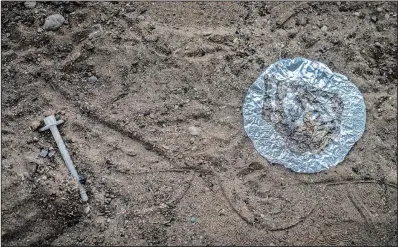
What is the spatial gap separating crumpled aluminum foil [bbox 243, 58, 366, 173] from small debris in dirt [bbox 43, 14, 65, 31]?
1.11 metres

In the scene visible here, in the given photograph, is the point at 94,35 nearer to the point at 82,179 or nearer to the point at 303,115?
the point at 82,179

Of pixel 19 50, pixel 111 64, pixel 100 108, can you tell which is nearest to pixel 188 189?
pixel 100 108

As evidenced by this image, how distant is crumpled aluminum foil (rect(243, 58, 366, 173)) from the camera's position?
2180 mm

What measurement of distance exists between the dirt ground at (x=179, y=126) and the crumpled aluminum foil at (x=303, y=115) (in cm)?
5

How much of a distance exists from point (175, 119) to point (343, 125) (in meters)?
0.91

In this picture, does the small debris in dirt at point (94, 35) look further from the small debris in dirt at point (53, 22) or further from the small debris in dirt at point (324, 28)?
the small debris in dirt at point (324, 28)

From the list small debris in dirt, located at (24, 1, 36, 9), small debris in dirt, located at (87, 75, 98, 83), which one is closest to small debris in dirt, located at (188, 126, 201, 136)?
small debris in dirt, located at (87, 75, 98, 83)

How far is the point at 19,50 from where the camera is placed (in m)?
2.21

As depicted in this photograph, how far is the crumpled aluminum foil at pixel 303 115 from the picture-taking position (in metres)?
2.18

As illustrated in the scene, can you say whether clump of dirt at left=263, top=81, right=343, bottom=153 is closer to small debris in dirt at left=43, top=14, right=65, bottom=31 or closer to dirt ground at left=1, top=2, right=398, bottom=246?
dirt ground at left=1, top=2, right=398, bottom=246

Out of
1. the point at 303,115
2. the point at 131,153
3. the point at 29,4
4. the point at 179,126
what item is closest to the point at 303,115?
the point at 303,115

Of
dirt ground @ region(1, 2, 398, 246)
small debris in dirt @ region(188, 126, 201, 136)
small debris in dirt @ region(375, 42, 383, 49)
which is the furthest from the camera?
small debris in dirt @ region(375, 42, 383, 49)

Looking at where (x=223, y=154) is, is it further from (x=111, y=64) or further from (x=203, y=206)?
(x=111, y=64)

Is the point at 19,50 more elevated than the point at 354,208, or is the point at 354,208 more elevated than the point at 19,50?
the point at 19,50
